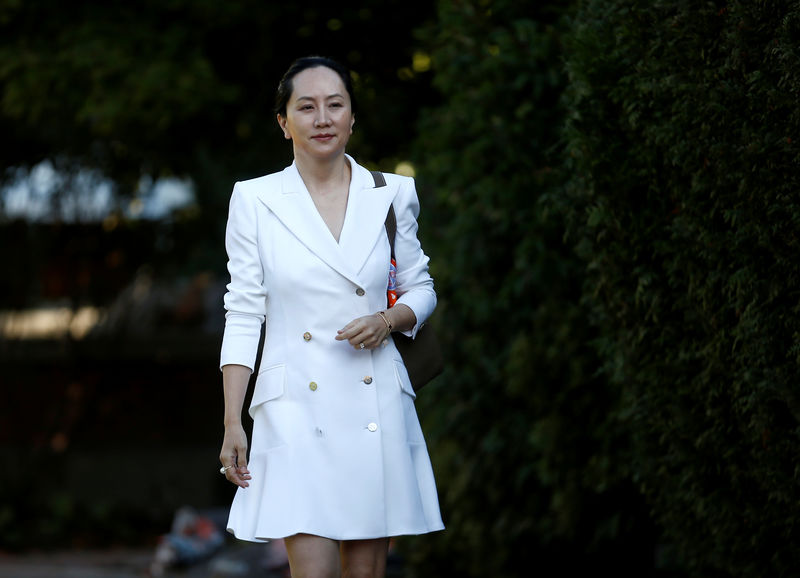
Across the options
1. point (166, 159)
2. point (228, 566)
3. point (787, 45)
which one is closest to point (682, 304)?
point (787, 45)

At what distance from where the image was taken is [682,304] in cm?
455

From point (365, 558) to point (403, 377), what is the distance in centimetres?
58

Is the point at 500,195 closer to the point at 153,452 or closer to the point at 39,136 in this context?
the point at 39,136

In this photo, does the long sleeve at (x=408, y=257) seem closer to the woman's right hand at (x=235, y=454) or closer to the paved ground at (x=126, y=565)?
the woman's right hand at (x=235, y=454)

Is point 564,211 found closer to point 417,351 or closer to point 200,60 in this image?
point 417,351

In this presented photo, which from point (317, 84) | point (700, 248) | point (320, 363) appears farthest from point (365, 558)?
point (700, 248)

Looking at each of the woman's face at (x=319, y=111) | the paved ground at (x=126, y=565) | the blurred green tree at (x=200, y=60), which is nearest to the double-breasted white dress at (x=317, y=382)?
the woman's face at (x=319, y=111)

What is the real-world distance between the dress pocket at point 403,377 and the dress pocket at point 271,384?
0.36m

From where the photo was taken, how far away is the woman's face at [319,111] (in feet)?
12.2

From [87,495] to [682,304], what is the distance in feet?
58.4

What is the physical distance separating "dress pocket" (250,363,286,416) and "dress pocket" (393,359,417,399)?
36 centimetres

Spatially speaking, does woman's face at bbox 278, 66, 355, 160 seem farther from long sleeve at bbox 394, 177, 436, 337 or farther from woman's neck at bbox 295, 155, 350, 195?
long sleeve at bbox 394, 177, 436, 337

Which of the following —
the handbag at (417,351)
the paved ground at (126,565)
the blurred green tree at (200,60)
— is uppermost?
the blurred green tree at (200,60)

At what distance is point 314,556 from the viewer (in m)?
3.50
